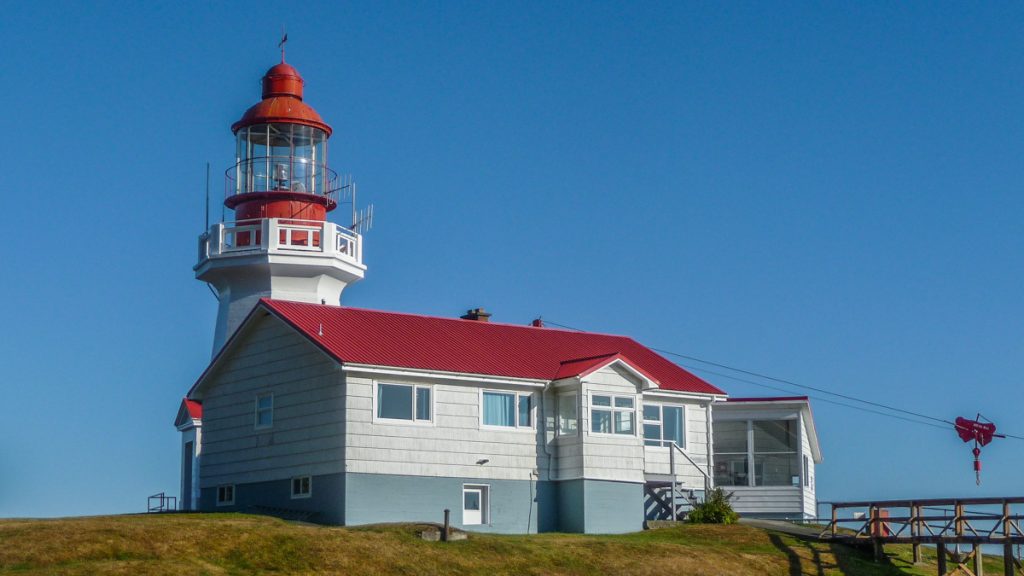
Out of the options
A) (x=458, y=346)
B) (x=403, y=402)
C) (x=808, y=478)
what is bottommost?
(x=808, y=478)

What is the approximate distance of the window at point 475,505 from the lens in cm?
3916

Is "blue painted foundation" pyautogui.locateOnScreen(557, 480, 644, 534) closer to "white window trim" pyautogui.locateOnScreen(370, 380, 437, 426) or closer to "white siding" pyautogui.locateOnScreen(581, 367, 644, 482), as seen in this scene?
"white siding" pyautogui.locateOnScreen(581, 367, 644, 482)

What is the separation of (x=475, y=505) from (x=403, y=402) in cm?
326

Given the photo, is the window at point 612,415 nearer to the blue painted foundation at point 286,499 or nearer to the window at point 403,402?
the window at point 403,402

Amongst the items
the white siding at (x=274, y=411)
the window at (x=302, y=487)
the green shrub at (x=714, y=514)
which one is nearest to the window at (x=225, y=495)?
the white siding at (x=274, y=411)

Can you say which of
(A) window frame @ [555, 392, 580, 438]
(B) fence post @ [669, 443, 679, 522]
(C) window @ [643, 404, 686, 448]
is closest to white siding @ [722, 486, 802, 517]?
(C) window @ [643, 404, 686, 448]

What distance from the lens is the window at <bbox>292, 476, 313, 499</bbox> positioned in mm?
38469

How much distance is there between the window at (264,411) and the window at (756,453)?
1508 cm

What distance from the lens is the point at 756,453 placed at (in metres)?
48.9

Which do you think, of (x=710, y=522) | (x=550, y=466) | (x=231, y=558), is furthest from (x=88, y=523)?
(x=710, y=522)

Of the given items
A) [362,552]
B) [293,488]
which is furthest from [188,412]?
[362,552]

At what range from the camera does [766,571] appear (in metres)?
35.9

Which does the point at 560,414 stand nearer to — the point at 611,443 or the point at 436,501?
the point at 611,443

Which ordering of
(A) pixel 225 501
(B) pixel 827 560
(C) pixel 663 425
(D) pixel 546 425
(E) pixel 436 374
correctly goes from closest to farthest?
1. (B) pixel 827 560
2. (E) pixel 436 374
3. (D) pixel 546 425
4. (A) pixel 225 501
5. (C) pixel 663 425
